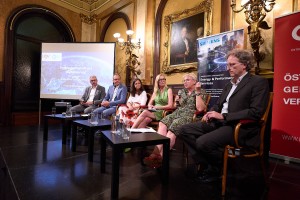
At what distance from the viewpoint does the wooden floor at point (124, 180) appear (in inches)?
63.7

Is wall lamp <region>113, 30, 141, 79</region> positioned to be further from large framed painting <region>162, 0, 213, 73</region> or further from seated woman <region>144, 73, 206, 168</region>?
seated woman <region>144, 73, 206, 168</region>

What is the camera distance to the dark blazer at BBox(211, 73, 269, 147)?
1.70m

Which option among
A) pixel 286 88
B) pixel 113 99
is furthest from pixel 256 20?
pixel 113 99

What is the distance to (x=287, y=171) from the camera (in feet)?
7.34

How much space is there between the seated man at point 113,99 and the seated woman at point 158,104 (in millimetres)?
840

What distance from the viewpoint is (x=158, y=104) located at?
127 inches

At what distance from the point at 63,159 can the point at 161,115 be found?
1386mm

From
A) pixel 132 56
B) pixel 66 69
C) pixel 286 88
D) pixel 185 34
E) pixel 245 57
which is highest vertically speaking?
pixel 185 34

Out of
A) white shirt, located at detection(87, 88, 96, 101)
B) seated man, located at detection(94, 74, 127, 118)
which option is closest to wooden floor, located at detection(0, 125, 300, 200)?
seated man, located at detection(94, 74, 127, 118)

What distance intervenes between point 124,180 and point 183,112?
3.43 feet

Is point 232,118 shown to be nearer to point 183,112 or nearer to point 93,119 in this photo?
point 183,112

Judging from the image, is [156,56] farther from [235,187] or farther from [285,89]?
[235,187]

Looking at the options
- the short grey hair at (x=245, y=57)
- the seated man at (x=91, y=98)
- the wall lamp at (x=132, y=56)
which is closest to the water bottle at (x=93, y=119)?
the seated man at (x=91, y=98)

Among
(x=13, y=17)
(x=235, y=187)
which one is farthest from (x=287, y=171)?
(x=13, y=17)
